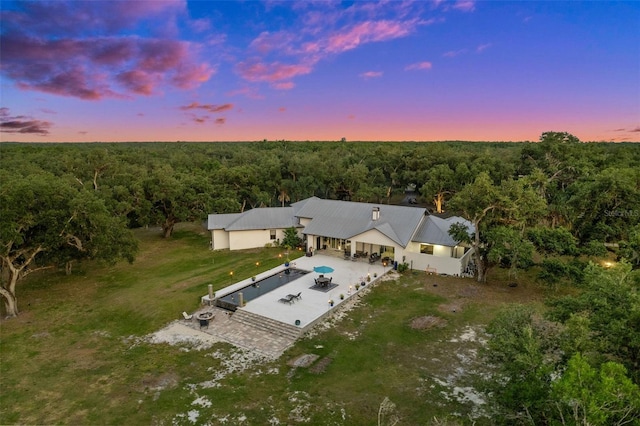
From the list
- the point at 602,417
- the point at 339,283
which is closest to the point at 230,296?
the point at 339,283

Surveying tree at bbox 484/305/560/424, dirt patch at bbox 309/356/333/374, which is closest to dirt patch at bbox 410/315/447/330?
dirt patch at bbox 309/356/333/374

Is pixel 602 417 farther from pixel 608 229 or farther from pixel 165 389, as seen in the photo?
pixel 608 229

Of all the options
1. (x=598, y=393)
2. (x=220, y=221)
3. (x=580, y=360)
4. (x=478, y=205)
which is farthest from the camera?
(x=220, y=221)

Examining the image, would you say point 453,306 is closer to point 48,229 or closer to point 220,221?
point 220,221

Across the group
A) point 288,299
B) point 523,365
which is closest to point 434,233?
point 288,299

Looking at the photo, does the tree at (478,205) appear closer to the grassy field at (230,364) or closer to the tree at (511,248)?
the tree at (511,248)

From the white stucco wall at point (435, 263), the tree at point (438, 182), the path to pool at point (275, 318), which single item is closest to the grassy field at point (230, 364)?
the path to pool at point (275, 318)

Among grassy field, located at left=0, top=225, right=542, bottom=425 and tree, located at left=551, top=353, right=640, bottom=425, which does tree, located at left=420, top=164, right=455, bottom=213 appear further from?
tree, located at left=551, top=353, right=640, bottom=425
